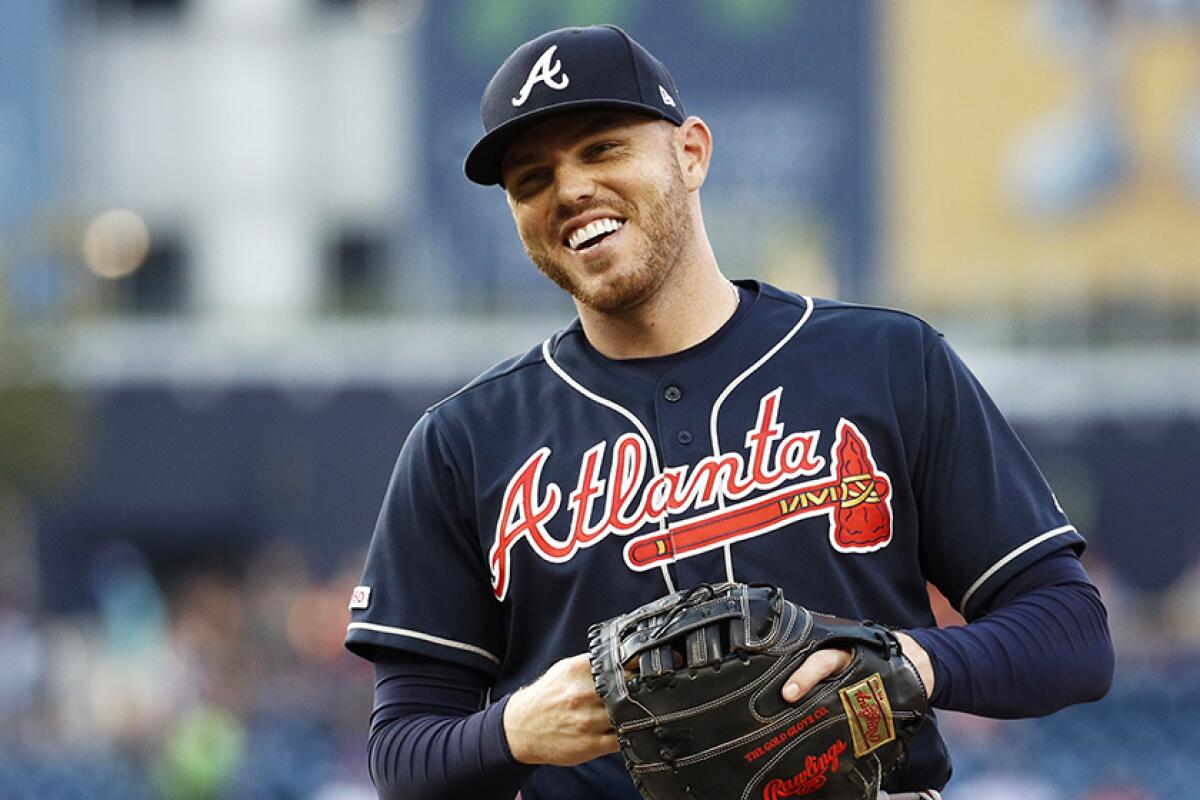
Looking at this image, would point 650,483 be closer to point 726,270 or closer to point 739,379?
point 739,379

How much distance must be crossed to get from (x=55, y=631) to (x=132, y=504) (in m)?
4.20

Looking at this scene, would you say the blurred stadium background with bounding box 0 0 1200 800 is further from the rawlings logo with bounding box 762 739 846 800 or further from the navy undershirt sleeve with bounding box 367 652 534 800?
the rawlings logo with bounding box 762 739 846 800

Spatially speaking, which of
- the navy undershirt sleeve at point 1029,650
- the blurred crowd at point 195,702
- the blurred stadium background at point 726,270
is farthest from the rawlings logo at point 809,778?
the blurred stadium background at point 726,270

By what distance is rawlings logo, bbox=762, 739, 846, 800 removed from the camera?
225 centimetres

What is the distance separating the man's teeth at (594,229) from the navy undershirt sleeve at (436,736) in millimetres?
560

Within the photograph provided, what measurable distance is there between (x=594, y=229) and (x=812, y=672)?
0.62 m

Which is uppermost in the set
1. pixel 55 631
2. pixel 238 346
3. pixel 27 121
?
pixel 27 121

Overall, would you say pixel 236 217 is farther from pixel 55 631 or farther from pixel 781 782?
pixel 781 782

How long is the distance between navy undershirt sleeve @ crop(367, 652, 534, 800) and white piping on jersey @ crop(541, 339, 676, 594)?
0.25m

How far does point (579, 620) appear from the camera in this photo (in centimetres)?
252

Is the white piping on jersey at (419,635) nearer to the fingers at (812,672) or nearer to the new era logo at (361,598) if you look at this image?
the new era logo at (361,598)

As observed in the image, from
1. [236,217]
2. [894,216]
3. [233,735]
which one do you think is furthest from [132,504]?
[233,735]

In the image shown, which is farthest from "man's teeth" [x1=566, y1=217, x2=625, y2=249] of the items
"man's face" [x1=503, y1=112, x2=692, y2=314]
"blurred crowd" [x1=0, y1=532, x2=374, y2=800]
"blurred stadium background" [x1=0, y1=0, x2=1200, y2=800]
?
"blurred stadium background" [x1=0, y1=0, x2=1200, y2=800]

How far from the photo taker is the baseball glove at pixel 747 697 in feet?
7.24
